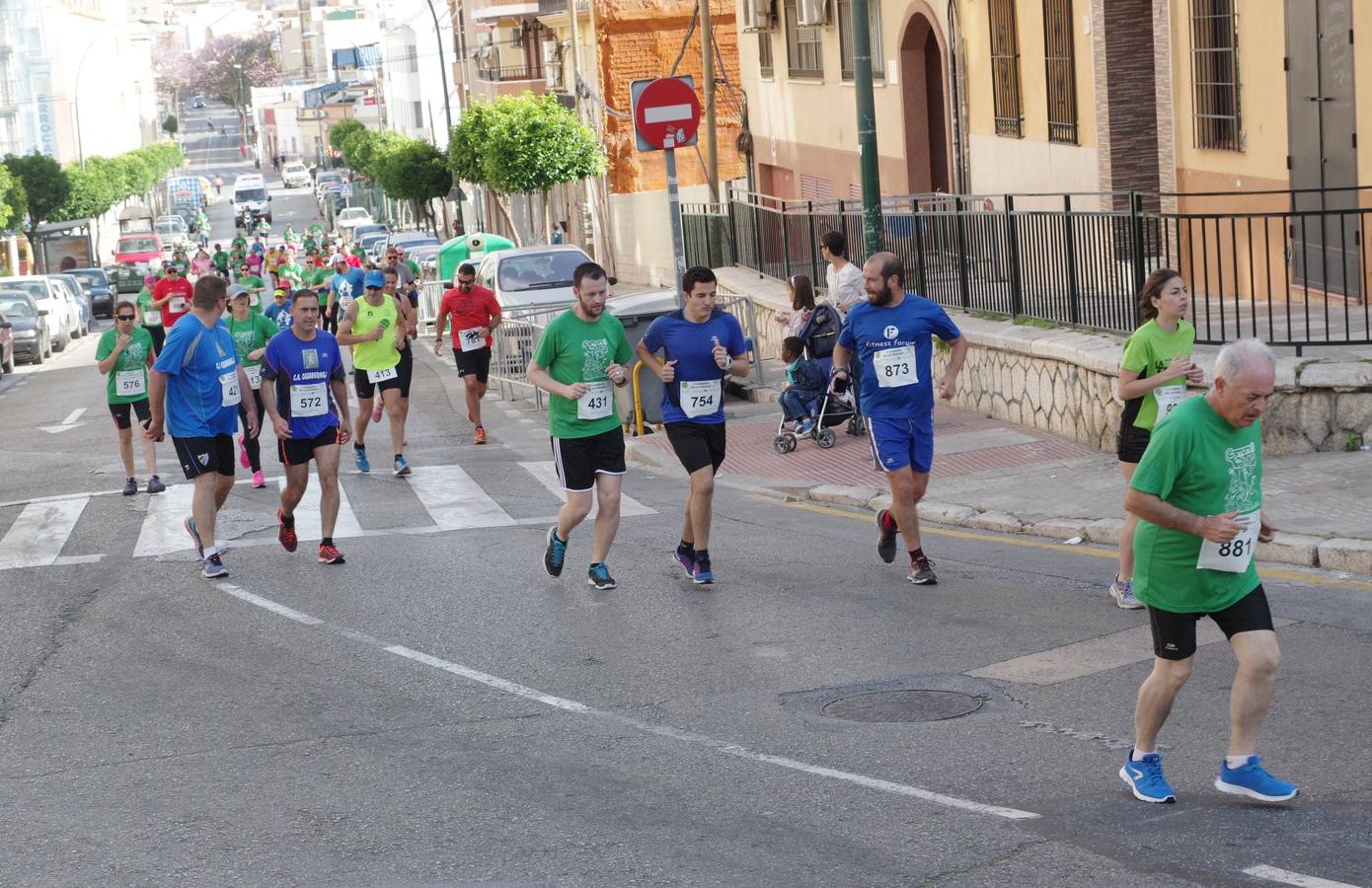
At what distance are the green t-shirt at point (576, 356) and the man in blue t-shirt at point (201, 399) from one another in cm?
256

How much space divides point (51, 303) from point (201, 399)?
3283cm

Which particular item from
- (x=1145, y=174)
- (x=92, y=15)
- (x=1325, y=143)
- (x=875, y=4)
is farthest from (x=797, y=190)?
(x=92, y=15)

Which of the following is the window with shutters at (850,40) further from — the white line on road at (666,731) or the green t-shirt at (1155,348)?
the white line on road at (666,731)

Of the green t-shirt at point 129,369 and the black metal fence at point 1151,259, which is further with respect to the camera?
the green t-shirt at point 129,369

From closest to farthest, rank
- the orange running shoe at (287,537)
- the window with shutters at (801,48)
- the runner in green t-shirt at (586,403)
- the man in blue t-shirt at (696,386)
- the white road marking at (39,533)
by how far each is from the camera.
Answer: the runner in green t-shirt at (586,403), the man in blue t-shirt at (696,386), the orange running shoe at (287,537), the white road marking at (39,533), the window with shutters at (801,48)

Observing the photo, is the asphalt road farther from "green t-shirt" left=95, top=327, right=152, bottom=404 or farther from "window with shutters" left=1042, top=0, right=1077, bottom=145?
"window with shutters" left=1042, top=0, right=1077, bottom=145

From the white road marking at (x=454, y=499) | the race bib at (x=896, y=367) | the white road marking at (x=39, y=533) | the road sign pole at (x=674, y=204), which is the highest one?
the road sign pole at (x=674, y=204)

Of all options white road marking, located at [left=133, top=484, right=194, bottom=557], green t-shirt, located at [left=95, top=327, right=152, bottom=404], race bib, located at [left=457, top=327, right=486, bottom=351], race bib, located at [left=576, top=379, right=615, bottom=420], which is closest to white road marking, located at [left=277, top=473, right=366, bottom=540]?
white road marking, located at [left=133, top=484, right=194, bottom=557]

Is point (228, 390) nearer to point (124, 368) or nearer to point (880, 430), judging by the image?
point (880, 430)

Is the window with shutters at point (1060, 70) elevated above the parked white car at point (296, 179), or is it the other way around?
the parked white car at point (296, 179)

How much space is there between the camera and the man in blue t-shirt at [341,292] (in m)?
21.0

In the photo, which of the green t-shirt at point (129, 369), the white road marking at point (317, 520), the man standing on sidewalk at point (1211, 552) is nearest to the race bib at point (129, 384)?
the green t-shirt at point (129, 369)

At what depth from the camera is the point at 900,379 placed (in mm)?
10289

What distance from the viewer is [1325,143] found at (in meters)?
15.7
